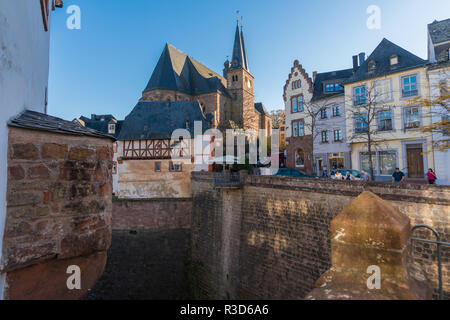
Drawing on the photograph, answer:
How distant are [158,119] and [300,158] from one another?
14.7 meters

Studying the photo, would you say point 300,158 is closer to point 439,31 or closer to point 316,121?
point 316,121

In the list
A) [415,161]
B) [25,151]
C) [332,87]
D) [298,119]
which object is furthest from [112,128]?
[415,161]

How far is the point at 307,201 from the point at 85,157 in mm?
9647

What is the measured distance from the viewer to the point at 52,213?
2.06m

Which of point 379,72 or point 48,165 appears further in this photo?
point 379,72

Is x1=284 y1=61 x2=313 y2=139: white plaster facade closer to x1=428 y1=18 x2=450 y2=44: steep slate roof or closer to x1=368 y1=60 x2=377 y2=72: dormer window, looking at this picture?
x1=368 y1=60 x2=377 y2=72: dormer window

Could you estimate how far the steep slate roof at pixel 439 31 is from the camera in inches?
669

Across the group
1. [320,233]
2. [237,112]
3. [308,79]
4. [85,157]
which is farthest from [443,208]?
[237,112]

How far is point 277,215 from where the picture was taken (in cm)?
1162

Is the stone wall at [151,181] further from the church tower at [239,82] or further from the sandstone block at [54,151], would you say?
the church tower at [239,82]

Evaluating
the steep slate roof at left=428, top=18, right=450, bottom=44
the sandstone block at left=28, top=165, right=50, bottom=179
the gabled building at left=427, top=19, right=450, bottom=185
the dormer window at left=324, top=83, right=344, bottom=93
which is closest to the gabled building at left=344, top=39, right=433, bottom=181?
the gabled building at left=427, top=19, right=450, bottom=185

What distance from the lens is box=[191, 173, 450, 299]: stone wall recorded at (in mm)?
7289

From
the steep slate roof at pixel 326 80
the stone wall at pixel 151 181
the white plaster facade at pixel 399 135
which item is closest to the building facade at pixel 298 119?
the steep slate roof at pixel 326 80

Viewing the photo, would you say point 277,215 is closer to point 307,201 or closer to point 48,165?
point 307,201
